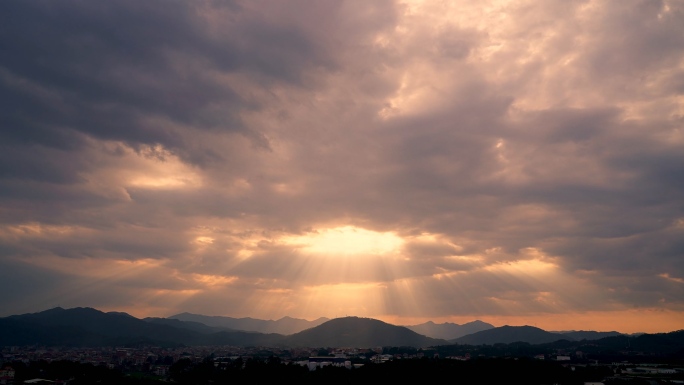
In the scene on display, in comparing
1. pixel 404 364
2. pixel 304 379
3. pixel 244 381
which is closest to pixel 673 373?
pixel 404 364

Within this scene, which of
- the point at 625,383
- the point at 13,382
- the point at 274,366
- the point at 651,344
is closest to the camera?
the point at 625,383

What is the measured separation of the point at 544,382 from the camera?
88.1 meters

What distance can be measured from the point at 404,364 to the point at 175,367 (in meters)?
57.2

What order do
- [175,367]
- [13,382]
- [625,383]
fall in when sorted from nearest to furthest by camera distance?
1. [625,383]
2. [13,382]
3. [175,367]

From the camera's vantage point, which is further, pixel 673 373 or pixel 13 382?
pixel 673 373

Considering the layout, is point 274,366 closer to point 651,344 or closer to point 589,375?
point 589,375

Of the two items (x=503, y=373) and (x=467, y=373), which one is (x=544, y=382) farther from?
(x=467, y=373)

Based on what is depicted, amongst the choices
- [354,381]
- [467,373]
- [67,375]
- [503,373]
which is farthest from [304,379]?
[67,375]

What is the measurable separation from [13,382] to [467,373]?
76490mm

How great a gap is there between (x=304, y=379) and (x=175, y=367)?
47.3 m

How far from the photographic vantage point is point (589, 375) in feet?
323

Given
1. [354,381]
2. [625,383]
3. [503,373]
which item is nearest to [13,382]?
[354,381]

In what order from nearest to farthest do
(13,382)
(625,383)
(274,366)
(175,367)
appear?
1. (625,383)
2. (13,382)
3. (274,366)
4. (175,367)

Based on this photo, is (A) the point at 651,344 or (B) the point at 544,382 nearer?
(B) the point at 544,382
